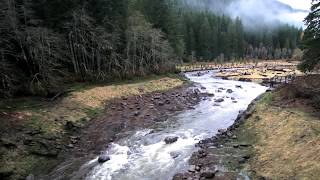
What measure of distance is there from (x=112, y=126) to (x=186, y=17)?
117381 mm

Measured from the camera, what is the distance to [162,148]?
25.5 metres

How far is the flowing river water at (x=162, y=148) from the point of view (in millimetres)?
21016

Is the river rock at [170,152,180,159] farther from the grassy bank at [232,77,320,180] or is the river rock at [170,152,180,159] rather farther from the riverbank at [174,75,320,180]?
the grassy bank at [232,77,320,180]

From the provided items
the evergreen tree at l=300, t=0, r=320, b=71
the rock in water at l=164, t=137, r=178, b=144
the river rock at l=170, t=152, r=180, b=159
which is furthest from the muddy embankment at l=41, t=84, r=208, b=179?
the evergreen tree at l=300, t=0, r=320, b=71

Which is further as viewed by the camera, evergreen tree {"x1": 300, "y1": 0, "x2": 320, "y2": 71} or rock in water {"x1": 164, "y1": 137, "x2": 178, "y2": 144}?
evergreen tree {"x1": 300, "y1": 0, "x2": 320, "y2": 71}

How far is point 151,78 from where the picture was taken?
5619 cm

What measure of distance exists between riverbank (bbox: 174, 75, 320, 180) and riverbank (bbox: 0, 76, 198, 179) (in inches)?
347

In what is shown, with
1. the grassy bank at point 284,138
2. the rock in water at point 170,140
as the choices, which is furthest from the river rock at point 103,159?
the grassy bank at point 284,138

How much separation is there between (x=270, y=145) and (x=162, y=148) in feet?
24.7

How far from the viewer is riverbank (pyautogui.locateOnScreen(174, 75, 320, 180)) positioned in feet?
58.9

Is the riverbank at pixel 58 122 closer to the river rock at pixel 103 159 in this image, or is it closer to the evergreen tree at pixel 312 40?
the river rock at pixel 103 159

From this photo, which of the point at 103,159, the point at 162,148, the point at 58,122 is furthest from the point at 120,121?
the point at 103,159

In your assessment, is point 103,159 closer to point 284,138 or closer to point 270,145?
point 270,145

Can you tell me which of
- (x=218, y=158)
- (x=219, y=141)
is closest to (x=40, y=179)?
(x=218, y=158)
